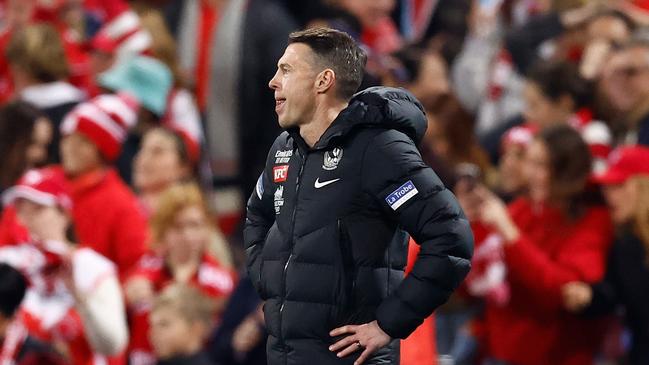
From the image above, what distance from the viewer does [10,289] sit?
7789mm

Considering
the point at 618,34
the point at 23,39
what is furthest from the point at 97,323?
the point at 618,34

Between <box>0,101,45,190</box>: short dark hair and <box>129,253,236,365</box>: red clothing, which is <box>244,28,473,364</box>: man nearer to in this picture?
<box>129,253,236,365</box>: red clothing

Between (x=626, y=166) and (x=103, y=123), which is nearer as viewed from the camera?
(x=626, y=166)

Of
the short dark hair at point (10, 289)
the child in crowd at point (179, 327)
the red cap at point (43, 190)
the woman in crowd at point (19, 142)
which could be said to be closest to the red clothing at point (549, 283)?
the child in crowd at point (179, 327)

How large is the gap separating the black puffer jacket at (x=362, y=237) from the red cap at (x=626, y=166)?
9.91 ft

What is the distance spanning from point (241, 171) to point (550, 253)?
10.4 feet

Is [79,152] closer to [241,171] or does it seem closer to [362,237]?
[241,171]

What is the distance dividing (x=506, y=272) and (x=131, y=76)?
3.14 m

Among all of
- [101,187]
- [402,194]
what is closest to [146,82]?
[101,187]

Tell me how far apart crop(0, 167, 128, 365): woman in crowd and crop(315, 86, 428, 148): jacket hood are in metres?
2.82

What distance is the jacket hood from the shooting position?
16.2 ft

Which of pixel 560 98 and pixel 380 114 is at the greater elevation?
pixel 380 114

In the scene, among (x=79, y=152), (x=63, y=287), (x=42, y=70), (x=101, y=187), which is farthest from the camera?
(x=42, y=70)

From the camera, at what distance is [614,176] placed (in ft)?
25.9
